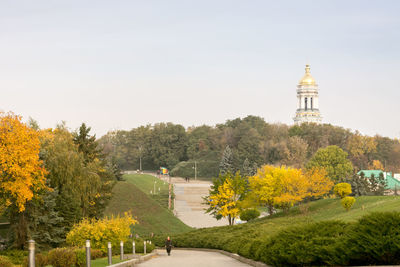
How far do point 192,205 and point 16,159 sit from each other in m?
70.4

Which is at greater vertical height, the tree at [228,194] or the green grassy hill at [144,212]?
the tree at [228,194]

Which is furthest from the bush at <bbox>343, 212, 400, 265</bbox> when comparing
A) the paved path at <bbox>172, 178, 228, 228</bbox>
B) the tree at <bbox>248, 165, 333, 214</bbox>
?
the paved path at <bbox>172, 178, 228, 228</bbox>

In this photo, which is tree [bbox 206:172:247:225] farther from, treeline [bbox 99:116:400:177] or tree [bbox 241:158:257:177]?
treeline [bbox 99:116:400:177]

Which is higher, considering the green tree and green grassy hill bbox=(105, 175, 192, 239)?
the green tree

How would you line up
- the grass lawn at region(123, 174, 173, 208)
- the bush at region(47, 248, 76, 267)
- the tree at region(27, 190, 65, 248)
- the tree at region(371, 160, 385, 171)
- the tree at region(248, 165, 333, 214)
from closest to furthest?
the bush at region(47, 248, 76, 267) → the tree at region(27, 190, 65, 248) → the tree at region(248, 165, 333, 214) → the grass lawn at region(123, 174, 173, 208) → the tree at region(371, 160, 385, 171)

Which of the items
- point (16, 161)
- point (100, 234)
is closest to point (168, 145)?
point (16, 161)

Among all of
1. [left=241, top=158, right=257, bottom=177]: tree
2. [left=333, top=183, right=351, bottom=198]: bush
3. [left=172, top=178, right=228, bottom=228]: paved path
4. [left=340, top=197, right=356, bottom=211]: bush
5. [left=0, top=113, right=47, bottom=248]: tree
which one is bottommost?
[left=172, top=178, right=228, bottom=228]: paved path

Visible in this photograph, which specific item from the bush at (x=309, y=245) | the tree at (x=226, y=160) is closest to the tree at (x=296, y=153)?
the tree at (x=226, y=160)

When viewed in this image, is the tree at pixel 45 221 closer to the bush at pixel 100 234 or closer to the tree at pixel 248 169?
the bush at pixel 100 234

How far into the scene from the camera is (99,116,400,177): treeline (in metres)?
134

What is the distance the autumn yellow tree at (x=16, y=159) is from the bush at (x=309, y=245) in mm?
17948

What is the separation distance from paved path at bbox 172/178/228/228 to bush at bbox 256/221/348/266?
49.1 m

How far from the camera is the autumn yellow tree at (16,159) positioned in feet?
98.9

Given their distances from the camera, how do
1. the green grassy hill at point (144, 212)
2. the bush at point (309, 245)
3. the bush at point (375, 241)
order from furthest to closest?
1. the green grassy hill at point (144, 212)
2. the bush at point (309, 245)
3. the bush at point (375, 241)
